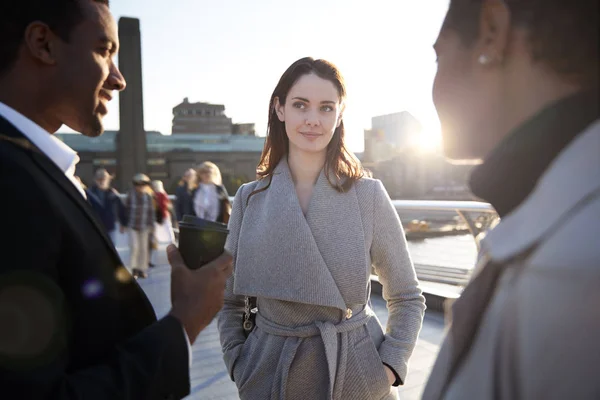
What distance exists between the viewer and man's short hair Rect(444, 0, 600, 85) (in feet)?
1.96

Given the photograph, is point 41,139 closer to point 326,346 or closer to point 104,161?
point 326,346

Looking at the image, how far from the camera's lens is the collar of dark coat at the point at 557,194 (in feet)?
1.77

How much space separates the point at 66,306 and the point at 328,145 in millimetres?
1259

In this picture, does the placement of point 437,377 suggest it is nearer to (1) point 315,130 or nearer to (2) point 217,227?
(2) point 217,227

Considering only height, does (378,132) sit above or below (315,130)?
above

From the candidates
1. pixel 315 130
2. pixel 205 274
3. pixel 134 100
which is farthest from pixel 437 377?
pixel 134 100

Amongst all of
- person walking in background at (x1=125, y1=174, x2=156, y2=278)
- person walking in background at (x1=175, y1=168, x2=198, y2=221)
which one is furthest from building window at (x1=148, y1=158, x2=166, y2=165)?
person walking in background at (x1=175, y1=168, x2=198, y2=221)

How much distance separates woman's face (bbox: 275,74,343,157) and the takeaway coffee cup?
0.79 metres

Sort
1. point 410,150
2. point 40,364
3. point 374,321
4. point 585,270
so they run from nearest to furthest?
1. point 585,270
2. point 40,364
3. point 374,321
4. point 410,150

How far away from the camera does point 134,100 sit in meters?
24.3

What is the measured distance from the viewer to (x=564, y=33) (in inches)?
24.0

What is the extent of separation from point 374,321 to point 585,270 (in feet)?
4.42

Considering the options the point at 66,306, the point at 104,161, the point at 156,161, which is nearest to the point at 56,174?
the point at 66,306

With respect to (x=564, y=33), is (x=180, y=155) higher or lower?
higher
